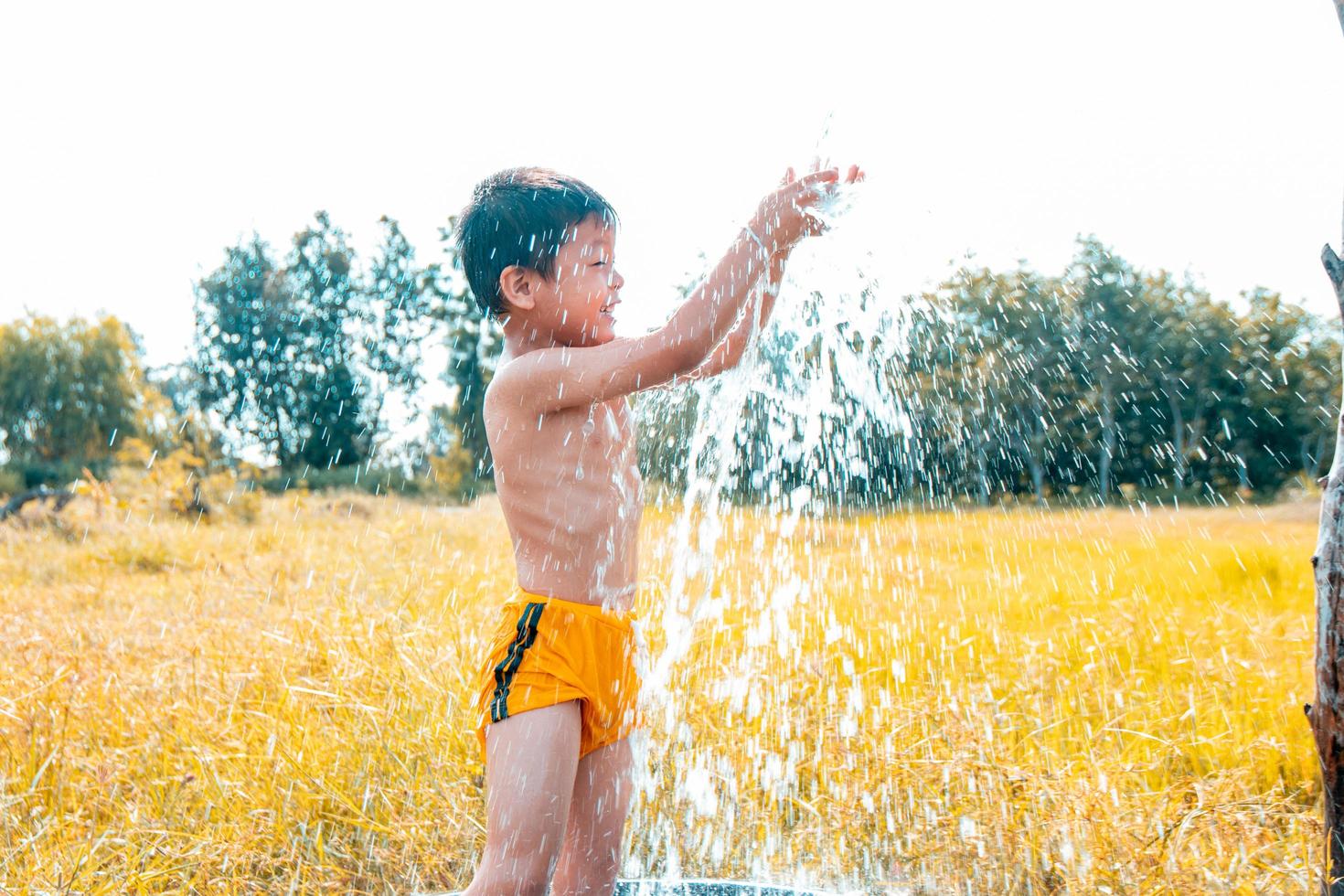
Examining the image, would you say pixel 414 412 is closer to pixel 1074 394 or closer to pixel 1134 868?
pixel 1074 394

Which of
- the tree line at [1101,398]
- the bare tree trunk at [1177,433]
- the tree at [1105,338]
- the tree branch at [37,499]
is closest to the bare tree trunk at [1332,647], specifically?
the tree line at [1101,398]

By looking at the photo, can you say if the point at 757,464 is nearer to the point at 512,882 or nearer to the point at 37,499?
the point at 512,882

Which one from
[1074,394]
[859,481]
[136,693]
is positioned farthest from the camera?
[1074,394]

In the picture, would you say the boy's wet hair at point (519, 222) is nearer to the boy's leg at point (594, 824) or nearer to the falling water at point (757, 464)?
the falling water at point (757, 464)

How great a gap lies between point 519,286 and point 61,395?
2599cm

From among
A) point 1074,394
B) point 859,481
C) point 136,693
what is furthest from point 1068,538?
point 136,693

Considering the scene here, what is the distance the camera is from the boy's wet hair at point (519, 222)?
1660mm

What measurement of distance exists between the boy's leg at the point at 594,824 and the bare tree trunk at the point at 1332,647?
1.12m

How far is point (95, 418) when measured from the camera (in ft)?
75.9

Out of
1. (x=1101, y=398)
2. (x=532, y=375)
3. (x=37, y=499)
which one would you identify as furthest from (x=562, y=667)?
(x=37, y=499)

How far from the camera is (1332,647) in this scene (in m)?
1.43

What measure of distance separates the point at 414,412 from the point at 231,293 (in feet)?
29.6

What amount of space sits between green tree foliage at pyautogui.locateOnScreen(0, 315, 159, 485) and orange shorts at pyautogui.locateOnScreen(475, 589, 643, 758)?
23.9 metres

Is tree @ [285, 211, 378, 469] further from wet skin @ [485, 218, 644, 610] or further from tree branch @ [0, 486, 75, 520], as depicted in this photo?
wet skin @ [485, 218, 644, 610]
